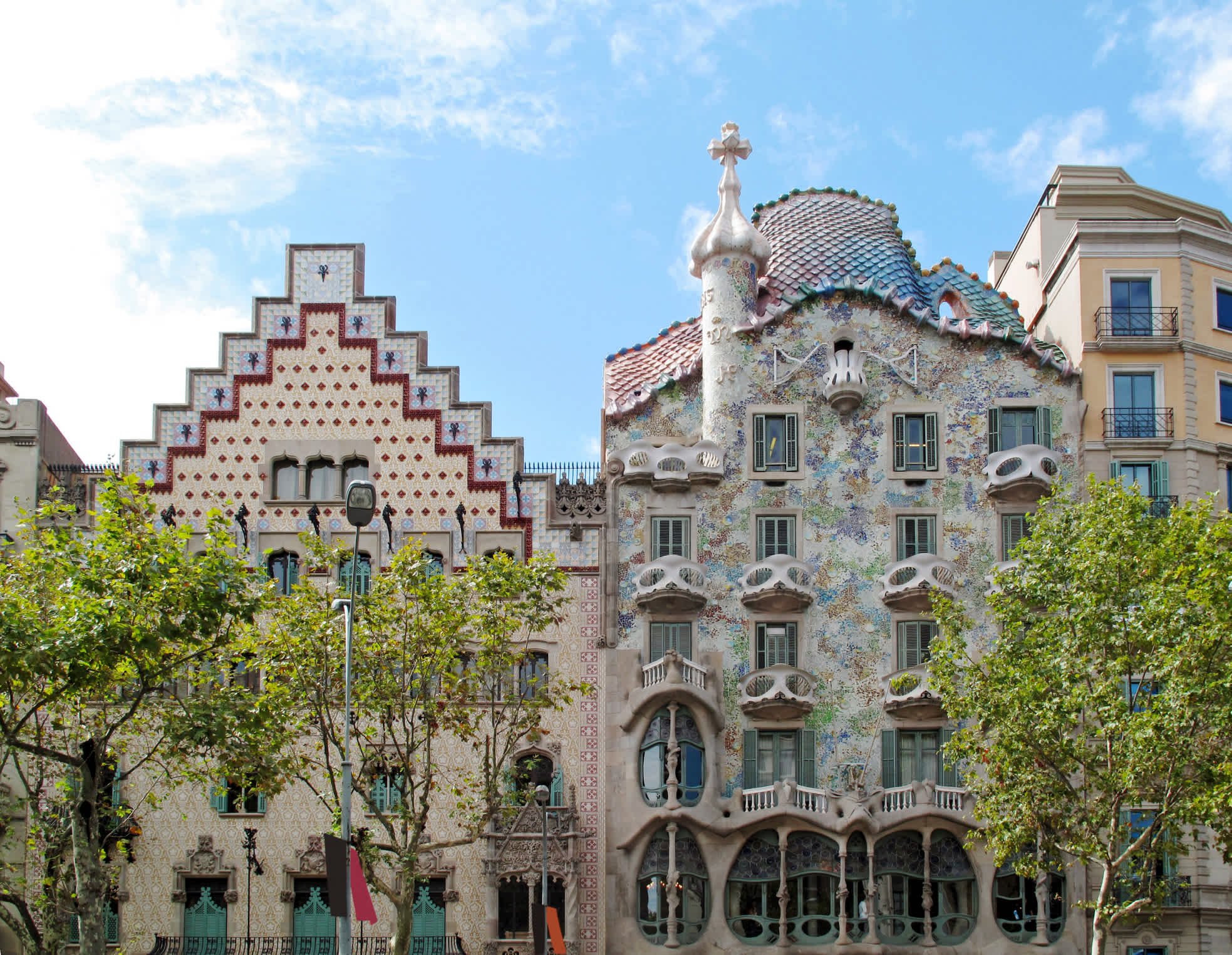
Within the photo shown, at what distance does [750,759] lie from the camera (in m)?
41.2

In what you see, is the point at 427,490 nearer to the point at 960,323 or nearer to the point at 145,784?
the point at 145,784

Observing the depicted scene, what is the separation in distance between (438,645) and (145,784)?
433 inches

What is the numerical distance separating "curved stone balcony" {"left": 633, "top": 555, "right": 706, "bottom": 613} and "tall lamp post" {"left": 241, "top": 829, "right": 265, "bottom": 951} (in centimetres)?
1075

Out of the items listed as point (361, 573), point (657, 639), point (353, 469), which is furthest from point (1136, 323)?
point (361, 573)

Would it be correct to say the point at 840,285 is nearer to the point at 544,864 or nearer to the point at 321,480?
the point at 321,480

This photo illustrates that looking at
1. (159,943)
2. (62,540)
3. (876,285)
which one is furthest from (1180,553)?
(159,943)

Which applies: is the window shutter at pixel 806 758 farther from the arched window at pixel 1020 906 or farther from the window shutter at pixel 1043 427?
the window shutter at pixel 1043 427

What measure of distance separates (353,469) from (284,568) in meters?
3.06

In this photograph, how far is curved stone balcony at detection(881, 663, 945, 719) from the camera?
133 ft

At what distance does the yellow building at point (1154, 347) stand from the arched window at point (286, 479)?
1987 cm

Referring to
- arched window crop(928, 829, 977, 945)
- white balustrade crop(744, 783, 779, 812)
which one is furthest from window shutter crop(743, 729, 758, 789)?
arched window crop(928, 829, 977, 945)

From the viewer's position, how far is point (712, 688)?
1628 inches

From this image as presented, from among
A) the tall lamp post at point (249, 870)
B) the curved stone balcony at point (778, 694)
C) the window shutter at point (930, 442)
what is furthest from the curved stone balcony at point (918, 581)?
the tall lamp post at point (249, 870)

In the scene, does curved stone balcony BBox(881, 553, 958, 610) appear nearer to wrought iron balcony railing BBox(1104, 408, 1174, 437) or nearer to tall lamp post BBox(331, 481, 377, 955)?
wrought iron balcony railing BBox(1104, 408, 1174, 437)
